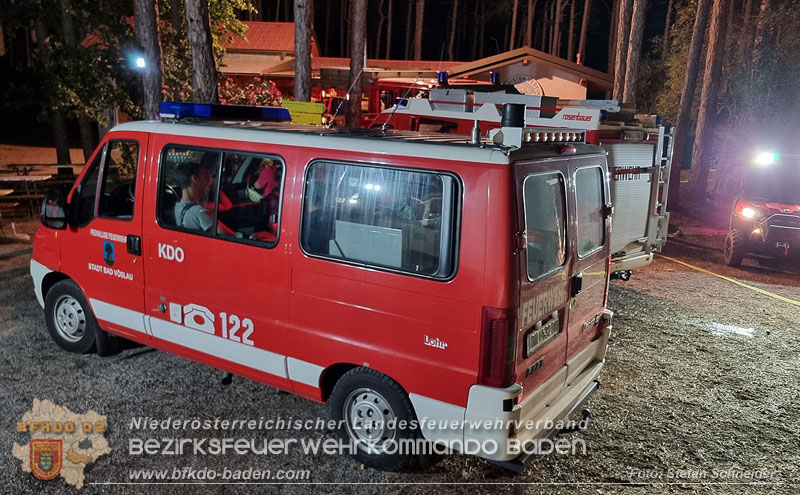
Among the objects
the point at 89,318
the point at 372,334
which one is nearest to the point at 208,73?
the point at 89,318

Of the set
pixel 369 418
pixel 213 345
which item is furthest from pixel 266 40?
pixel 369 418

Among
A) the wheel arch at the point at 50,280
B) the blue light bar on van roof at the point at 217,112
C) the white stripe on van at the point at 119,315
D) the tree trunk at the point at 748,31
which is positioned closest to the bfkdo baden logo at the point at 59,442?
the white stripe on van at the point at 119,315

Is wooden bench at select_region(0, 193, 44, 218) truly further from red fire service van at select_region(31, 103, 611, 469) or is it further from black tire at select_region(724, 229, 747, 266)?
black tire at select_region(724, 229, 747, 266)

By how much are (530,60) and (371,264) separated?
70.0ft

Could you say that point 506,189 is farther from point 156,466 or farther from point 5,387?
point 5,387

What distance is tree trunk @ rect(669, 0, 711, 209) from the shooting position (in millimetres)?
16797

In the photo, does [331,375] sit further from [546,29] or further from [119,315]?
[546,29]

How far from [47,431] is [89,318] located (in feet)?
4.24

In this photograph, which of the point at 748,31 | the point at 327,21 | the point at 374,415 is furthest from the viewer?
the point at 327,21

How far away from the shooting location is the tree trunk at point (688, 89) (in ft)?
55.1

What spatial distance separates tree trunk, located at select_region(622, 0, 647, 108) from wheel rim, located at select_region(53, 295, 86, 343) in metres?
14.0

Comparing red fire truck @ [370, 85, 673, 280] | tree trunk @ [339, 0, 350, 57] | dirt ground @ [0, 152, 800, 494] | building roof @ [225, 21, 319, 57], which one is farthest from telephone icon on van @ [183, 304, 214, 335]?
tree trunk @ [339, 0, 350, 57]

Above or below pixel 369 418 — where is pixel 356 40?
above

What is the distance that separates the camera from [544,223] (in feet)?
12.2
